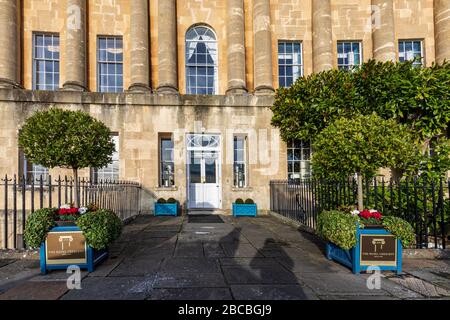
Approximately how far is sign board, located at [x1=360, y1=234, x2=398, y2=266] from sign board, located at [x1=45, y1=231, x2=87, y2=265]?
4.95 meters

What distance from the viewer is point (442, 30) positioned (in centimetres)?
1547

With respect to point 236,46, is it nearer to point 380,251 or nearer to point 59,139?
point 59,139

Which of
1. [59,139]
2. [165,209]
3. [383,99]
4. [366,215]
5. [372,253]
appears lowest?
[165,209]

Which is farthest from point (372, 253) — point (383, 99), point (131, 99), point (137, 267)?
point (131, 99)

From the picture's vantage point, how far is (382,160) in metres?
5.79

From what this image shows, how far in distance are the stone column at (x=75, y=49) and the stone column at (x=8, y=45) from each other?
7.50 feet

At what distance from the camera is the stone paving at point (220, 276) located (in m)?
4.21

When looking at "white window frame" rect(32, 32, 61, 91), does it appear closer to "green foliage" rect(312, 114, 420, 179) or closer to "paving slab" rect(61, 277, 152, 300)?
"paving slab" rect(61, 277, 152, 300)

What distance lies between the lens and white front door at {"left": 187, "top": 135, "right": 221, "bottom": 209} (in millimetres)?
13844

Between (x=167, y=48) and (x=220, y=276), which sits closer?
(x=220, y=276)

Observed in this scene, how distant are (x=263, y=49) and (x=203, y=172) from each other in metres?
6.89

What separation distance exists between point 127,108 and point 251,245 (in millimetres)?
9184
